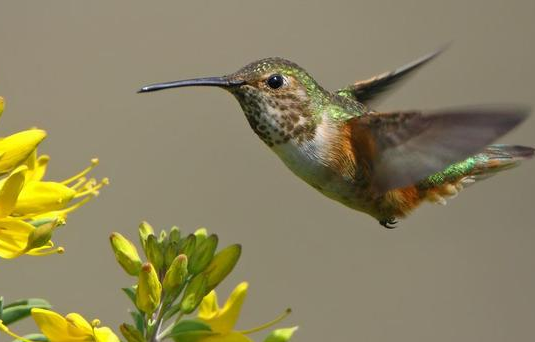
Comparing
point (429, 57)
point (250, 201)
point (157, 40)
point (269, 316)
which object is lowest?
point (269, 316)

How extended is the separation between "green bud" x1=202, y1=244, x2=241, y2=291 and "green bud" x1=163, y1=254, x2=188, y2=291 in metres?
0.07

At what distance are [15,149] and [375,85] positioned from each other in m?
1.35

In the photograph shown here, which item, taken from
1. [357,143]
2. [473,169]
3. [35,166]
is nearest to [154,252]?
[35,166]

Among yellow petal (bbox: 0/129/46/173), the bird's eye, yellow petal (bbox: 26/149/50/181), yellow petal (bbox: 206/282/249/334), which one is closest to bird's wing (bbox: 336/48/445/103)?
the bird's eye

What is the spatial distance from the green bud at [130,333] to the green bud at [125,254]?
21 cm

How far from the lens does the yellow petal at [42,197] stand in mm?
2309

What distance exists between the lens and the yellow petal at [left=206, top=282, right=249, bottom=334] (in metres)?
2.49

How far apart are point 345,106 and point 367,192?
271 mm

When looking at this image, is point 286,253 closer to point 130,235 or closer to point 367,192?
point 130,235

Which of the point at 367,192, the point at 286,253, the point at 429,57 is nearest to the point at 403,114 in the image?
the point at 367,192

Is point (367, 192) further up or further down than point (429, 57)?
further down

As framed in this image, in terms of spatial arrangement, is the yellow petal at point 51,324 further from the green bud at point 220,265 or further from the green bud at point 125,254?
the green bud at point 220,265

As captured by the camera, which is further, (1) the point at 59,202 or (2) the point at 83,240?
(2) the point at 83,240

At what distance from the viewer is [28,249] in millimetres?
2137
